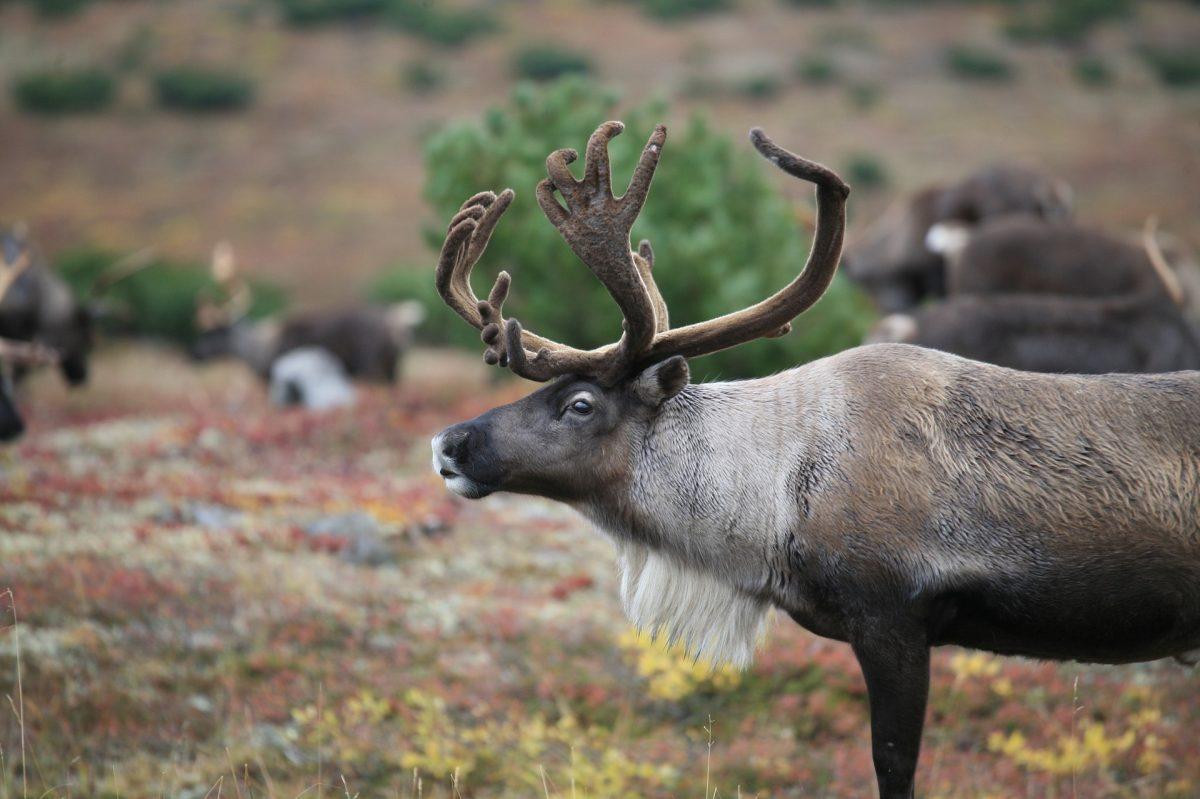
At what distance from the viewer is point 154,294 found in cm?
2189

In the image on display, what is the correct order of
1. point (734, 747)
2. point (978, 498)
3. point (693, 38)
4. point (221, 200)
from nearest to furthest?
point (978, 498) → point (734, 747) → point (221, 200) → point (693, 38)

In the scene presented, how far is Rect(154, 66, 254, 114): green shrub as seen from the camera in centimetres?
3456

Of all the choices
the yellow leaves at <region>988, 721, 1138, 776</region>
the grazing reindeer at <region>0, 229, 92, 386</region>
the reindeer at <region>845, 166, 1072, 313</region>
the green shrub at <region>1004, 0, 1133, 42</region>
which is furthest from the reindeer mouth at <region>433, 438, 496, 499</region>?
the green shrub at <region>1004, 0, 1133, 42</region>

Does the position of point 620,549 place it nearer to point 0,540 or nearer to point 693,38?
point 0,540

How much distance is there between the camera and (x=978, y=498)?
363 cm

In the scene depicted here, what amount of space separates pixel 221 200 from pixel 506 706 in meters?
28.0

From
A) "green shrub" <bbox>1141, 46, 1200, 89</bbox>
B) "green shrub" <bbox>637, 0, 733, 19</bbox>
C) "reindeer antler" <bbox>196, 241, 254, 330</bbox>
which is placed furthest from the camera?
"green shrub" <bbox>637, 0, 733, 19</bbox>

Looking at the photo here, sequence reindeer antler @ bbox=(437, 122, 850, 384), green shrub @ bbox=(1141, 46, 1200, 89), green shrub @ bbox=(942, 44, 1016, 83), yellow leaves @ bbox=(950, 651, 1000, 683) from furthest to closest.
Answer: green shrub @ bbox=(942, 44, 1016, 83), green shrub @ bbox=(1141, 46, 1200, 89), yellow leaves @ bbox=(950, 651, 1000, 683), reindeer antler @ bbox=(437, 122, 850, 384)

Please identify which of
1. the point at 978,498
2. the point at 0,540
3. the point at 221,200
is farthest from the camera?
the point at 221,200

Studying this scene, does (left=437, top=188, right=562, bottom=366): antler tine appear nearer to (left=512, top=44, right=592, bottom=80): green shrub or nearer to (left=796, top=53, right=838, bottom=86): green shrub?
(left=512, top=44, right=592, bottom=80): green shrub

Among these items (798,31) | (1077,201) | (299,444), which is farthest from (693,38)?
(299,444)

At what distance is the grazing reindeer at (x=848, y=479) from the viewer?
3578 millimetres

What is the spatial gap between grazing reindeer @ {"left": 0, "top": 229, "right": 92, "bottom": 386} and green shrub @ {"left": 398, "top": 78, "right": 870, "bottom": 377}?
5387 millimetres

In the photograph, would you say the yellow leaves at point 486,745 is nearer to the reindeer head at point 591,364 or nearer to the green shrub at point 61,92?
the reindeer head at point 591,364
